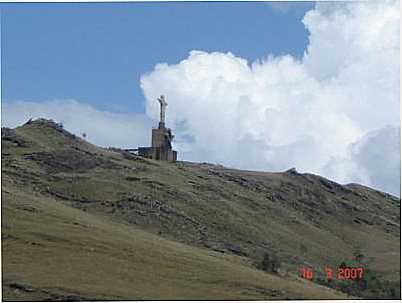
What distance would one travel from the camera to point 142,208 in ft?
173

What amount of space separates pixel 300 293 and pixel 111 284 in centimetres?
725

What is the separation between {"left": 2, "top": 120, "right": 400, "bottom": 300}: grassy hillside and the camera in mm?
34656

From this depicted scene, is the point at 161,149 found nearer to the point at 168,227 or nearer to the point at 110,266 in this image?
the point at 168,227

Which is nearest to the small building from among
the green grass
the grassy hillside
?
the grassy hillside

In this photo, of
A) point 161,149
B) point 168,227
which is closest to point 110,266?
point 168,227

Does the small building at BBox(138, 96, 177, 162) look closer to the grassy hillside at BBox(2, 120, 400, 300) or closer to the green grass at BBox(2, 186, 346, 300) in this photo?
the grassy hillside at BBox(2, 120, 400, 300)

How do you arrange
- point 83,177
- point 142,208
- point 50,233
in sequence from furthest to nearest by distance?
point 83,177 < point 142,208 < point 50,233

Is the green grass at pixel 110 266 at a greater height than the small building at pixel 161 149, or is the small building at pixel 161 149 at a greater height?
the small building at pixel 161 149

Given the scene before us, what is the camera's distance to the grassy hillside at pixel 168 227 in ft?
114

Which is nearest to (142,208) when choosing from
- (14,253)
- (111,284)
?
Answer: (14,253)

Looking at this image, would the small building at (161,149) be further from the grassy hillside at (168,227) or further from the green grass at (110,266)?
the green grass at (110,266)

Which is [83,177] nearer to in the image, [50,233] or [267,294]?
[50,233]

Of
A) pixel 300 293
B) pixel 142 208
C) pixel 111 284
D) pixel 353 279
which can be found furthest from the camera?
A: pixel 142 208

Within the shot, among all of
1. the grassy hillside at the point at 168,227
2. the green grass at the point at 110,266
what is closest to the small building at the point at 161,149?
the grassy hillside at the point at 168,227
